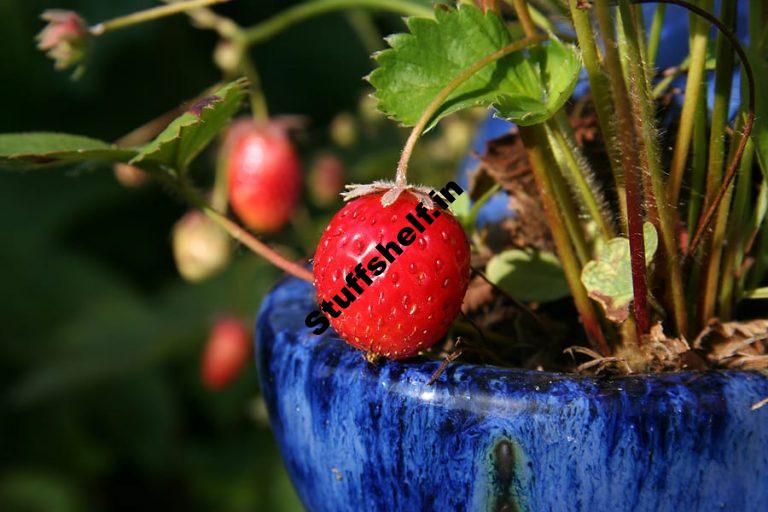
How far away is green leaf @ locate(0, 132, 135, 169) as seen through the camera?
403mm

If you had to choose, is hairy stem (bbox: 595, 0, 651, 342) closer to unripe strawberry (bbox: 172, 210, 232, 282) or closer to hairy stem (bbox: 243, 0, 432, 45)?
hairy stem (bbox: 243, 0, 432, 45)

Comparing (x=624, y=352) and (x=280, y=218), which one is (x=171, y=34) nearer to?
(x=280, y=218)

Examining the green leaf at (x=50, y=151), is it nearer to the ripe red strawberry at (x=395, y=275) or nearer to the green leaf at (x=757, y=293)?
the ripe red strawberry at (x=395, y=275)

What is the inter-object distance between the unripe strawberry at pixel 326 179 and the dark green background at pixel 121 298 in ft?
0.44

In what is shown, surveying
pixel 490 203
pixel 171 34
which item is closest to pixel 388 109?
pixel 490 203

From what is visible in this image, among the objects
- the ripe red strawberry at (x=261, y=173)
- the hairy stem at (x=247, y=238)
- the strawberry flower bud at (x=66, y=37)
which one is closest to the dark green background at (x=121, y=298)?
the ripe red strawberry at (x=261, y=173)

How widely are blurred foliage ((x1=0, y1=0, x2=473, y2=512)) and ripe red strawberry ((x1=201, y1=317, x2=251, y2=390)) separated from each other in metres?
0.07

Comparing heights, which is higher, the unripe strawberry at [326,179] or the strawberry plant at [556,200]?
the strawberry plant at [556,200]

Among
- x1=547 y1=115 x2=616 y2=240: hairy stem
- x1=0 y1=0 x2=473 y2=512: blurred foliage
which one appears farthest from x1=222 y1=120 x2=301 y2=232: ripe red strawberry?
x1=547 y1=115 x2=616 y2=240: hairy stem

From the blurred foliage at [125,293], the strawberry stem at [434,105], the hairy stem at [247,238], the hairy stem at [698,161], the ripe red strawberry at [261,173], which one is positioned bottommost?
the blurred foliage at [125,293]

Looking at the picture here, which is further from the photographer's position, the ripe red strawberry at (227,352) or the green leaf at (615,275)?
the ripe red strawberry at (227,352)

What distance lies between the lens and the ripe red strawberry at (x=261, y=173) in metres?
0.84

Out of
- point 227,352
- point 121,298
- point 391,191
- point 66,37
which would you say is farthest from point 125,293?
point 391,191

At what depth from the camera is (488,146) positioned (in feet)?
1.51
